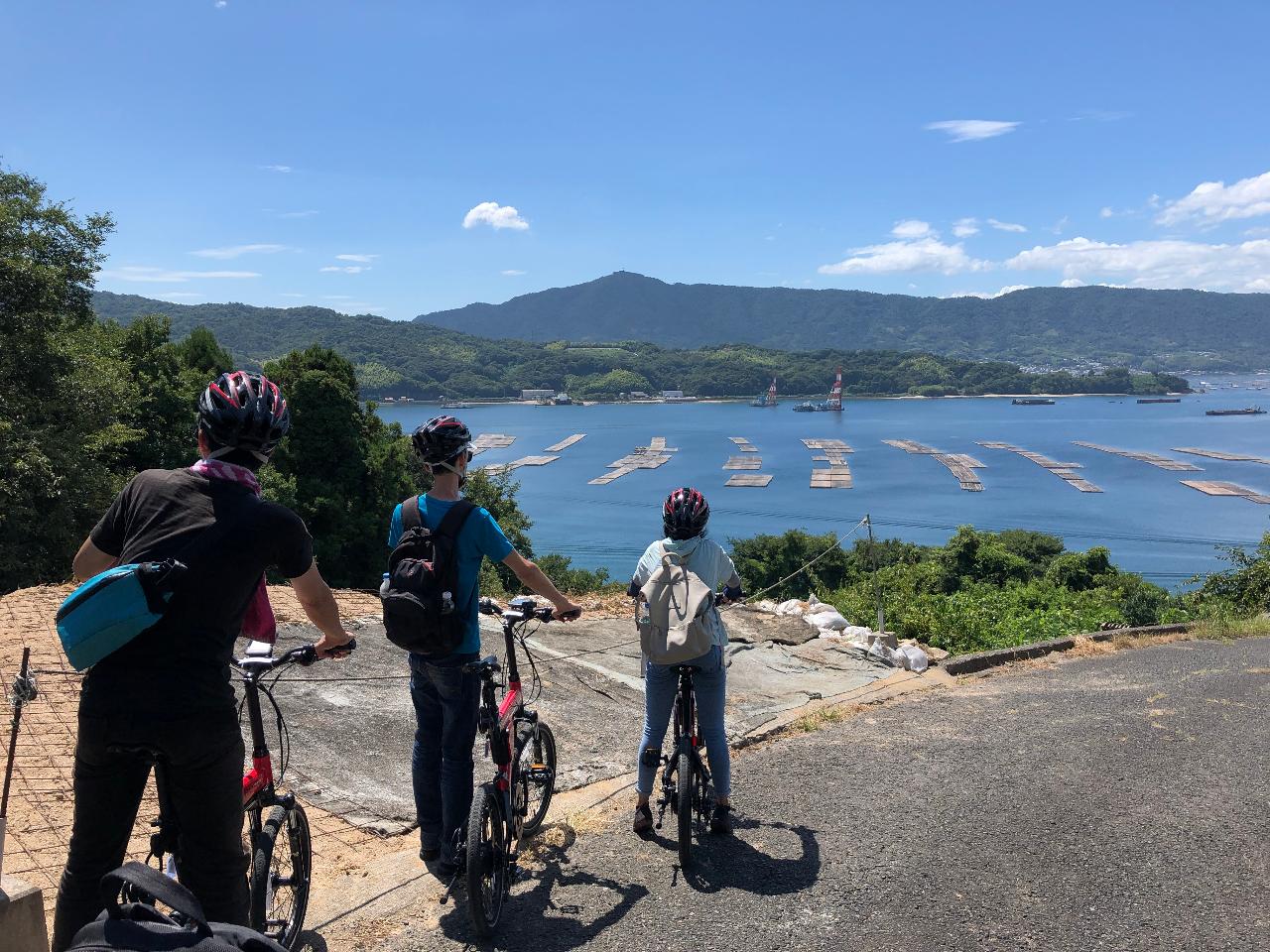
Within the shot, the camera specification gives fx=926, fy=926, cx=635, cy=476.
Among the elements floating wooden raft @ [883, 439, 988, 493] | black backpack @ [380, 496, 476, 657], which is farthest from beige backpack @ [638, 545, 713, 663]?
floating wooden raft @ [883, 439, 988, 493]

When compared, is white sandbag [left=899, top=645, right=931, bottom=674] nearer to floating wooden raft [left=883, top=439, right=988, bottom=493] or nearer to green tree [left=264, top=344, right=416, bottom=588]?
green tree [left=264, top=344, right=416, bottom=588]

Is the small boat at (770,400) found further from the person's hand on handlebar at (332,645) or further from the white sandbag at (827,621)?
the person's hand on handlebar at (332,645)

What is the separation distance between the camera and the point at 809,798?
196 inches

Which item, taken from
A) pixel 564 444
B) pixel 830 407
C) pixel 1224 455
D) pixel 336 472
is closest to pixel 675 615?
pixel 336 472

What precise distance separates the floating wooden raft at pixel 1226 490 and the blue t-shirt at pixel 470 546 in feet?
318

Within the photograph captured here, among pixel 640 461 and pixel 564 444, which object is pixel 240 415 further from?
pixel 564 444

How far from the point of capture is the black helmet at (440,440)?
3.60 metres

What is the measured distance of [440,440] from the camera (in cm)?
361

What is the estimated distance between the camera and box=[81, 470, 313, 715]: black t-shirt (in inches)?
90.4

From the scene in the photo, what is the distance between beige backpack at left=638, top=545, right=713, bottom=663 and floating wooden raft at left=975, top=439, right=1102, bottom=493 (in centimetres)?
9879

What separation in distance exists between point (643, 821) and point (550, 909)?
796 millimetres

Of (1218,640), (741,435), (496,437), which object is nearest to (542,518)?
(496,437)

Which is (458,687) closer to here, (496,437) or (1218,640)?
(1218,640)

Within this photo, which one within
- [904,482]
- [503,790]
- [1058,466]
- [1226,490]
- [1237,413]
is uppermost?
[503,790]
